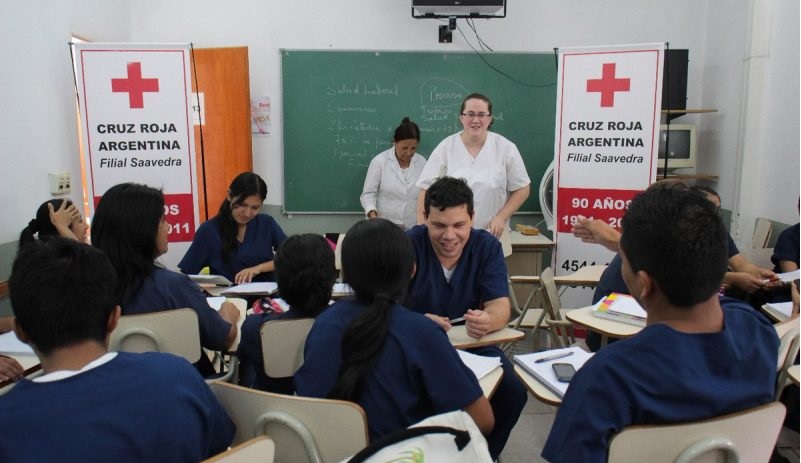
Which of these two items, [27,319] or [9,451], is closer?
[9,451]

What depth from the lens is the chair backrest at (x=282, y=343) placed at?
5.74 feet

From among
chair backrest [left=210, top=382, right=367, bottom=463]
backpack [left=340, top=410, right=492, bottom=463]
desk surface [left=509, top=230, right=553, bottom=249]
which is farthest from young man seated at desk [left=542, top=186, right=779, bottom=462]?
desk surface [left=509, top=230, right=553, bottom=249]

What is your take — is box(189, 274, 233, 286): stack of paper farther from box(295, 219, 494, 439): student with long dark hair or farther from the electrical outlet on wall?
box(295, 219, 494, 439): student with long dark hair

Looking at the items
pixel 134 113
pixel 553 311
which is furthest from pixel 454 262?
pixel 134 113

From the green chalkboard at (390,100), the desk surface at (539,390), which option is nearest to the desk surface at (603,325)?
the desk surface at (539,390)

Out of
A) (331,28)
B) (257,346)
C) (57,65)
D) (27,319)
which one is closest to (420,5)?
(331,28)

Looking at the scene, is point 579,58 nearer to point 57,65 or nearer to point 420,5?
point 420,5

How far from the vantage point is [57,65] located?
142 inches

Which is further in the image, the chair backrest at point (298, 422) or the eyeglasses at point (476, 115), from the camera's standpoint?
the eyeglasses at point (476, 115)

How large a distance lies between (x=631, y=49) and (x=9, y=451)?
360cm

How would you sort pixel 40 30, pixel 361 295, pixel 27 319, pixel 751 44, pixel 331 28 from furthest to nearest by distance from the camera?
1. pixel 331 28
2. pixel 751 44
3. pixel 40 30
4. pixel 361 295
5. pixel 27 319

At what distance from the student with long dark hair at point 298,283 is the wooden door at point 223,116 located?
3.05m

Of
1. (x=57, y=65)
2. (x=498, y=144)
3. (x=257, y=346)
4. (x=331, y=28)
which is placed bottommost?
(x=257, y=346)

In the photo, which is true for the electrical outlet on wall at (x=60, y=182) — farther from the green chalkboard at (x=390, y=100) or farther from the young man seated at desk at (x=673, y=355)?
the young man seated at desk at (x=673, y=355)
